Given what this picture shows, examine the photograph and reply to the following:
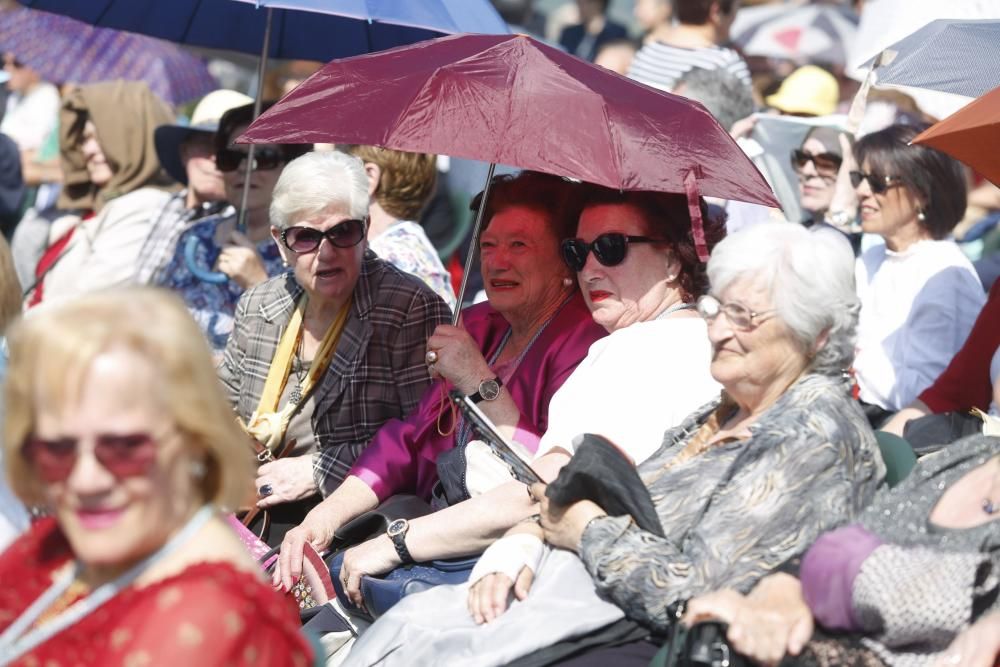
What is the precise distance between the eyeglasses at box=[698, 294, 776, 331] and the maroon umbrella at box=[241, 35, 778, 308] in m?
0.46

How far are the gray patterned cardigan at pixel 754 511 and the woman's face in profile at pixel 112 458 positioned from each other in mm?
1297

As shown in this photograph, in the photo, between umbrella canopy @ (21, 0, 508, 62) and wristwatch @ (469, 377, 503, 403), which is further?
umbrella canopy @ (21, 0, 508, 62)

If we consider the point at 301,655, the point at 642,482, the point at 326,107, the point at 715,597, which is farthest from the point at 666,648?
the point at 326,107

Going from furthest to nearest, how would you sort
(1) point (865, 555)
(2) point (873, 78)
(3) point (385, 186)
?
(3) point (385, 186) < (2) point (873, 78) < (1) point (865, 555)

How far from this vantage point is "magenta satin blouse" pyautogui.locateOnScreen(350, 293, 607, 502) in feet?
14.2

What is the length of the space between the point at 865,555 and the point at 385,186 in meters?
3.46

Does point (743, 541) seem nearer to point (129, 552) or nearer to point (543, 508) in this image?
point (543, 508)

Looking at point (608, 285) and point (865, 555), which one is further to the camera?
point (608, 285)

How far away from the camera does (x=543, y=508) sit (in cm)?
353

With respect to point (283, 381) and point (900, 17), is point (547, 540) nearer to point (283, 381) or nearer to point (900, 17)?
point (283, 381)

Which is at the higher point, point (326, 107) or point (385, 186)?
point (326, 107)

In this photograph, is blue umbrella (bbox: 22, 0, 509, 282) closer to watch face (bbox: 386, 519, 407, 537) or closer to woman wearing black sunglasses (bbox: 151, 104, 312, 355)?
woman wearing black sunglasses (bbox: 151, 104, 312, 355)

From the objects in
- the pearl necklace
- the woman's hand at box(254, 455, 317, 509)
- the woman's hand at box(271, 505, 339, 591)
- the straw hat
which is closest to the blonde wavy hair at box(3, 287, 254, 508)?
the pearl necklace

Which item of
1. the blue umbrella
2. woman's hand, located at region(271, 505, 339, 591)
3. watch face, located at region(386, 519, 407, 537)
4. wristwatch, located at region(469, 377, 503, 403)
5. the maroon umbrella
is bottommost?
woman's hand, located at region(271, 505, 339, 591)
